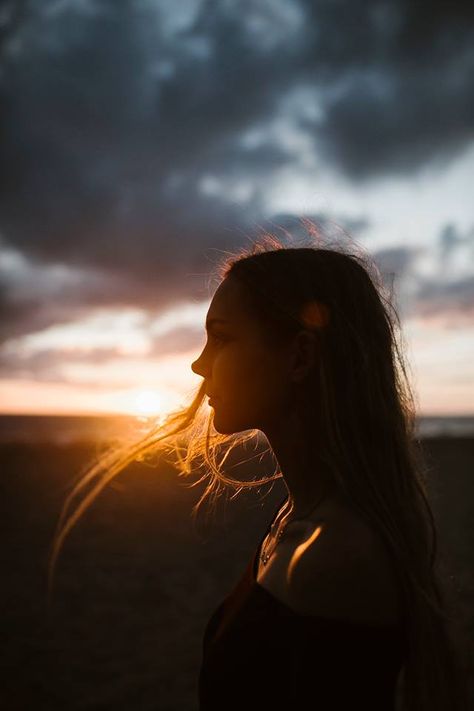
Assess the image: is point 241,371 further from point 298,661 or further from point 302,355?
point 298,661

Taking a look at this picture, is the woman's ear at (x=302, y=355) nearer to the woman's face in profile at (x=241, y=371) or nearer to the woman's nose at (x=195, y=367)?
the woman's face in profile at (x=241, y=371)

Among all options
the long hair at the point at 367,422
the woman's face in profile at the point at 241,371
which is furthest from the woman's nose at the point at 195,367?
the long hair at the point at 367,422

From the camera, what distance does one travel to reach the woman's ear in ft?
5.14

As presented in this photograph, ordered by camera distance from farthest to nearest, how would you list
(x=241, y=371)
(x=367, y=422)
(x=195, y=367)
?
(x=195, y=367) → (x=241, y=371) → (x=367, y=422)

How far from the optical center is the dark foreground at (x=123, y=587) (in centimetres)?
484

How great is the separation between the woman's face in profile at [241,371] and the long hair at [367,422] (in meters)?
0.05

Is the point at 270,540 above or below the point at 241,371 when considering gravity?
below

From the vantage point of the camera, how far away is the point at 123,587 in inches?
287

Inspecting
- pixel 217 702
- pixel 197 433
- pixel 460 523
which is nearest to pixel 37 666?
pixel 197 433

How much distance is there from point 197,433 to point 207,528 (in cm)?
817

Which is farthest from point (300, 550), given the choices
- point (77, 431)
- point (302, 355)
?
point (77, 431)

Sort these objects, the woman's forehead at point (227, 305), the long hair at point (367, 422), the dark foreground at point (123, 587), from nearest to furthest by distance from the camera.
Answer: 1. the long hair at point (367, 422)
2. the woman's forehead at point (227, 305)
3. the dark foreground at point (123, 587)

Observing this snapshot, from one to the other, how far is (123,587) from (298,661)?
6.84m

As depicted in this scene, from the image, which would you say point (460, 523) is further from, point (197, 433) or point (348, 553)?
point (348, 553)
